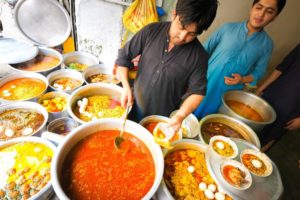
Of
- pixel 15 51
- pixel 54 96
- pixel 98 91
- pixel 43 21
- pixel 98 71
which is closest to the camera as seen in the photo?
pixel 98 91

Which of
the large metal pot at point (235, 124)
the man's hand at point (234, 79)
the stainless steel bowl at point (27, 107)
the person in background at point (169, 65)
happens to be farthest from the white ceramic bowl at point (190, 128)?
the stainless steel bowl at point (27, 107)

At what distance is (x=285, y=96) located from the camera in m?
2.56

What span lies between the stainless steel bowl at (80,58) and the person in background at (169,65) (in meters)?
1.70

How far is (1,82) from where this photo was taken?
256 cm

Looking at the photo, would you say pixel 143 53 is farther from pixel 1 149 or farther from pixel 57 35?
pixel 57 35

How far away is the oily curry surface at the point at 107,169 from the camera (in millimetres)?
1236

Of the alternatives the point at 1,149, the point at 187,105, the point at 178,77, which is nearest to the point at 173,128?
the point at 187,105

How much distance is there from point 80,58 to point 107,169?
8.96 feet

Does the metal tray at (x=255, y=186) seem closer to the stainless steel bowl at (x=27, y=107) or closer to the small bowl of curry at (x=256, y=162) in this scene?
the small bowl of curry at (x=256, y=162)

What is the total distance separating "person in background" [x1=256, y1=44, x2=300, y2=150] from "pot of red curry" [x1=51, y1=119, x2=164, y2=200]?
2.06 metres

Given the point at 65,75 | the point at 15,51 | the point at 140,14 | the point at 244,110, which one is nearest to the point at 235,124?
the point at 244,110

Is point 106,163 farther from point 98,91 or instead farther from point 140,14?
point 140,14

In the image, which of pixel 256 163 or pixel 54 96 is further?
pixel 54 96

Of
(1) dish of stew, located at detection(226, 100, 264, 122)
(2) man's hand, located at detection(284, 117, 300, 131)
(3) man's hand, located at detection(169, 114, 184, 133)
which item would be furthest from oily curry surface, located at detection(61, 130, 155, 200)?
(2) man's hand, located at detection(284, 117, 300, 131)
